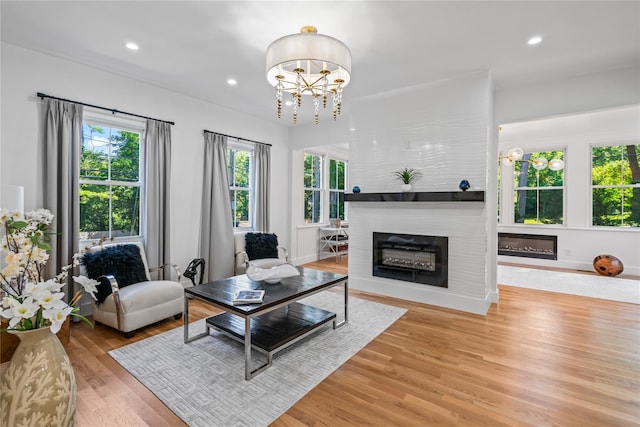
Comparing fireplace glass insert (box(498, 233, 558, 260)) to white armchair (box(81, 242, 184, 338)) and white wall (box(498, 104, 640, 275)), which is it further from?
white armchair (box(81, 242, 184, 338))

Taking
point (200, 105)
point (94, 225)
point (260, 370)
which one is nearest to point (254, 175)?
point (200, 105)

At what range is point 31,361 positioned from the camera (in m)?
1.21

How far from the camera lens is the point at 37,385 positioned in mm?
1204

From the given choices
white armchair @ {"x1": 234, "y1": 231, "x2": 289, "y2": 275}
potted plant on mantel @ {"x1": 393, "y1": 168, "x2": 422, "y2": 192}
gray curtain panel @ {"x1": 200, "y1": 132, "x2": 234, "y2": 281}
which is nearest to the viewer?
potted plant on mantel @ {"x1": 393, "y1": 168, "x2": 422, "y2": 192}

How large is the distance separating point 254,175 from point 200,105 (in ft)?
4.97

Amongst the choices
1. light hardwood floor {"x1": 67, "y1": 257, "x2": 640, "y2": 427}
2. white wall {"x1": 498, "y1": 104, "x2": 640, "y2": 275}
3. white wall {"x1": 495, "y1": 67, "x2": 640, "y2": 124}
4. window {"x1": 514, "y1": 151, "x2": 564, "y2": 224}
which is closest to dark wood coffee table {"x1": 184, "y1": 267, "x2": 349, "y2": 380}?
light hardwood floor {"x1": 67, "y1": 257, "x2": 640, "y2": 427}

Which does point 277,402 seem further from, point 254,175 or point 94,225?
point 254,175

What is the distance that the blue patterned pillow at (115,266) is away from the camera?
310cm

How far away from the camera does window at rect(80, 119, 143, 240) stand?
12.1 feet

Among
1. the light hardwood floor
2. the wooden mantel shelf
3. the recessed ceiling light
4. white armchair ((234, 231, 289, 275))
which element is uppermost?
the recessed ceiling light

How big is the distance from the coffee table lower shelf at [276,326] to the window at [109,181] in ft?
6.76

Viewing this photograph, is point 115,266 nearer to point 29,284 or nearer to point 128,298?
point 128,298

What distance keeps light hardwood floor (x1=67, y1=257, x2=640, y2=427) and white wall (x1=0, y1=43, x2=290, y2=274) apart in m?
1.65

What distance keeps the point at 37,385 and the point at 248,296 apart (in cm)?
Result: 143
